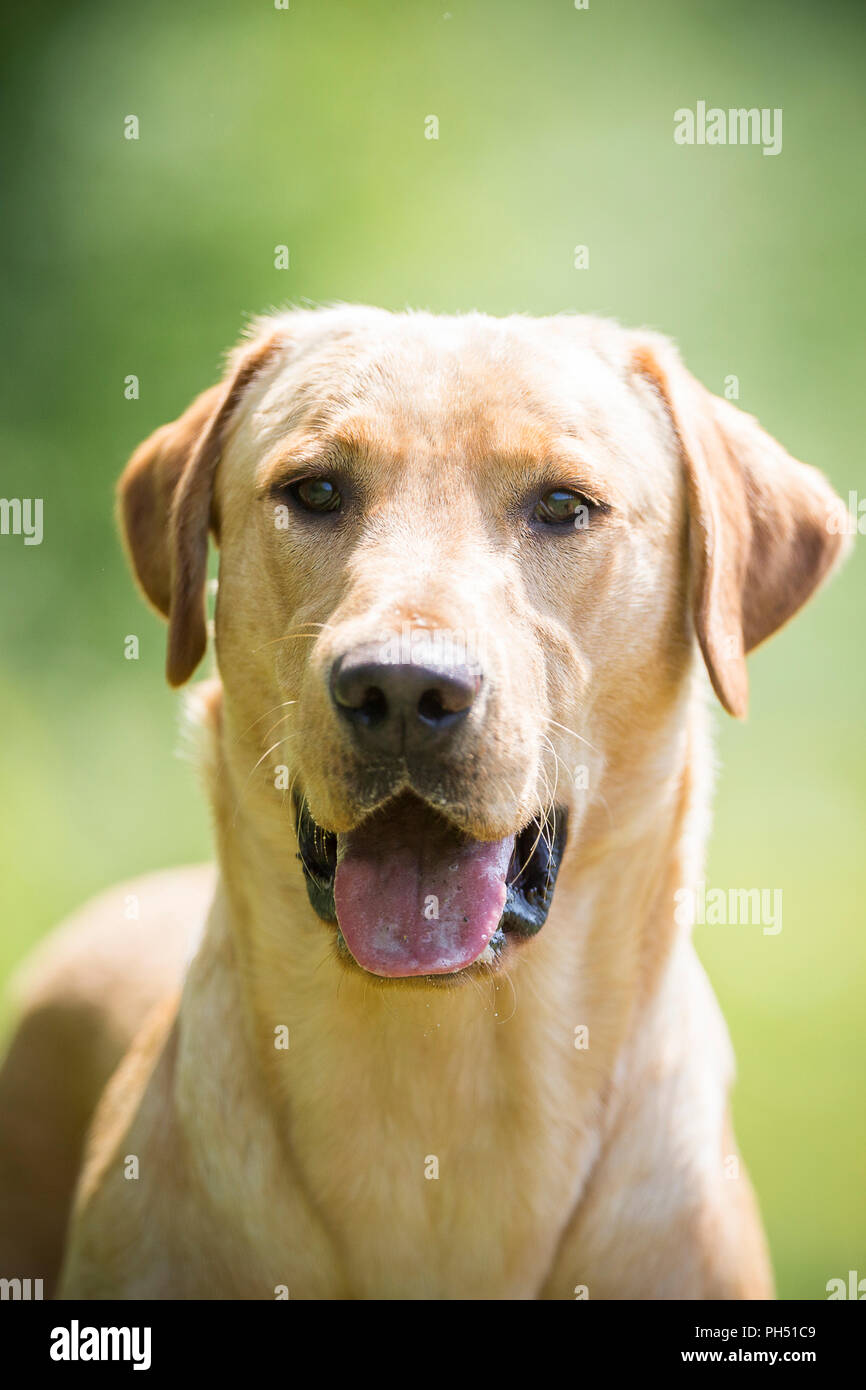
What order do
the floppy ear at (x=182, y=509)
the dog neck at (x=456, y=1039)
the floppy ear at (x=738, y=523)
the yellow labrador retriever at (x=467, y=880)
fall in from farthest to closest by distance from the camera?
the floppy ear at (x=182, y=509)
the floppy ear at (x=738, y=523)
the dog neck at (x=456, y=1039)
the yellow labrador retriever at (x=467, y=880)

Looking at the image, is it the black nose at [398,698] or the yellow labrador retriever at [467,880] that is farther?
the yellow labrador retriever at [467,880]

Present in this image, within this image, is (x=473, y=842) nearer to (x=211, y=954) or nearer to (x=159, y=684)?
Answer: (x=211, y=954)

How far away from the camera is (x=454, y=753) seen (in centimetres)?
218

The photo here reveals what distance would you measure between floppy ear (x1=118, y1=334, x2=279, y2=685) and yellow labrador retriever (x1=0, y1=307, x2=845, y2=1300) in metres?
0.02

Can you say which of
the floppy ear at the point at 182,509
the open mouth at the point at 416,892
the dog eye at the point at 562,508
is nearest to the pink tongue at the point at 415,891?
the open mouth at the point at 416,892

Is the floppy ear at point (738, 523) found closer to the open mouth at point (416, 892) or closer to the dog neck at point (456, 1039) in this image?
the dog neck at point (456, 1039)

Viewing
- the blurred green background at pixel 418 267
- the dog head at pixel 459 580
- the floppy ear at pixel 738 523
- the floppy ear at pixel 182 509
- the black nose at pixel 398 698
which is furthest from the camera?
the blurred green background at pixel 418 267

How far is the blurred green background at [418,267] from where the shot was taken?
6.17 m

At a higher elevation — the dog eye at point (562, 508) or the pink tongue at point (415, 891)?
the dog eye at point (562, 508)

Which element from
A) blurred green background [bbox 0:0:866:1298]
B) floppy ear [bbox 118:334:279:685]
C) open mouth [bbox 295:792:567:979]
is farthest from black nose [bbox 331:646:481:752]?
blurred green background [bbox 0:0:866:1298]

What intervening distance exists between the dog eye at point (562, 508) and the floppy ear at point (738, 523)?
32cm

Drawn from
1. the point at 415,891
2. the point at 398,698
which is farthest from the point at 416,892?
the point at 398,698
